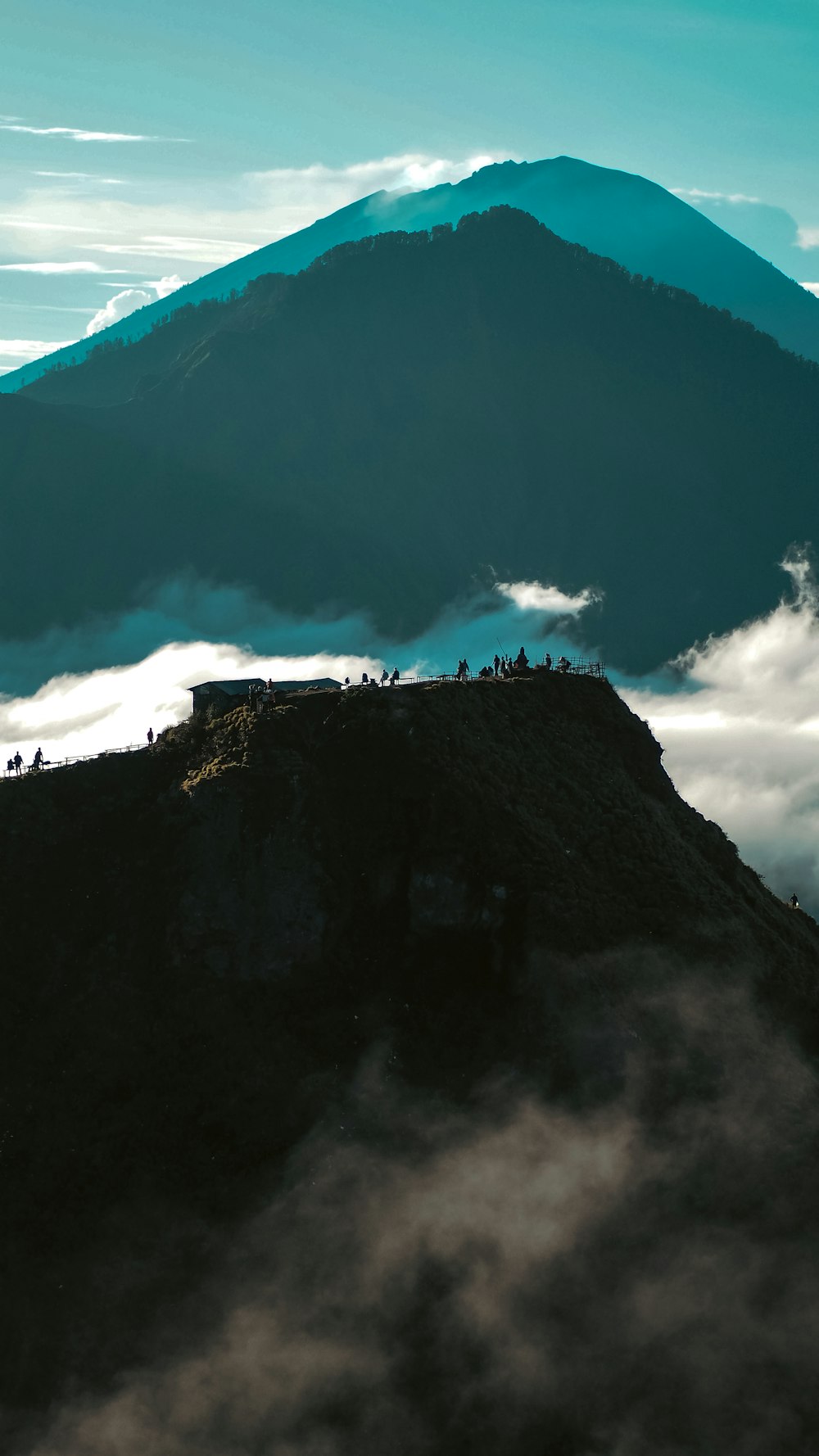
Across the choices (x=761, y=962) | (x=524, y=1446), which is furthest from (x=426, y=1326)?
(x=761, y=962)

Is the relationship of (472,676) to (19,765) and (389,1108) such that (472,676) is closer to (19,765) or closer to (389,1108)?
(19,765)

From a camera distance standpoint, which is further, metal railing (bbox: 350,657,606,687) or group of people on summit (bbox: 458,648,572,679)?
group of people on summit (bbox: 458,648,572,679)

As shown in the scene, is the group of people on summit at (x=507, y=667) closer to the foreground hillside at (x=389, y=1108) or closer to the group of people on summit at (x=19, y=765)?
the foreground hillside at (x=389, y=1108)

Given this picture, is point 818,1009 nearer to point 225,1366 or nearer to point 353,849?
point 353,849

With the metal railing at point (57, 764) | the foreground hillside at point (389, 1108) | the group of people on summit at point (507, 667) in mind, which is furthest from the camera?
the group of people on summit at point (507, 667)

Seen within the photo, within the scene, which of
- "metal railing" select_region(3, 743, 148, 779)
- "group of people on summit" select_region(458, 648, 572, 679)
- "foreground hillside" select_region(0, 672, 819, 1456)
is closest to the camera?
"foreground hillside" select_region(0, 672, 819, 1456)

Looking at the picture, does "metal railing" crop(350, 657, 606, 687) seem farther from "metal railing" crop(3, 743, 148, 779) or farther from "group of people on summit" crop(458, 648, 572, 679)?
"metal railing" crop(3, 743, 148, 779)

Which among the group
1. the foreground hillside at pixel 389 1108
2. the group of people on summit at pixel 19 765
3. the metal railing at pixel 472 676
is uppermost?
the metal railing at pixel 472 676

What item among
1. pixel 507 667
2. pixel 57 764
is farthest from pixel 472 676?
pixel 57 764

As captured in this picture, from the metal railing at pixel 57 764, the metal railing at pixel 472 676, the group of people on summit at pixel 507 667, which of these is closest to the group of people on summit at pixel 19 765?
the metal railing at pixel 57 764

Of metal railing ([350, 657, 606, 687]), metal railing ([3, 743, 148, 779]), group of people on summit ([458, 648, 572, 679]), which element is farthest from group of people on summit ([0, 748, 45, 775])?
group of people on summit ([458, 648, 572, 679])
